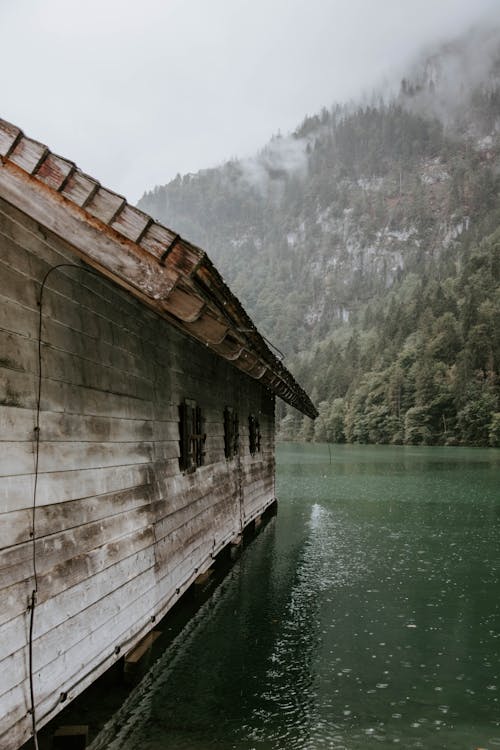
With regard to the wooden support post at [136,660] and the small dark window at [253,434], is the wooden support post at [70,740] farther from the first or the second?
the small dark window at [253,434]

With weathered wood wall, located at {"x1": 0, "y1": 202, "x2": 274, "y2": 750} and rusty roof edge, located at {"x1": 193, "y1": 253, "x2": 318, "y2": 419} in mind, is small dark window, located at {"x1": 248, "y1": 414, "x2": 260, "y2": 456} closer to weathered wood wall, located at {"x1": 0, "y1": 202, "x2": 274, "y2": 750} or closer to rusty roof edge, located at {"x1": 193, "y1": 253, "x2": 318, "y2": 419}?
rusty roof edge, located at {"x1": 193, "y1": 253, "x2": 318, "y2": 419}

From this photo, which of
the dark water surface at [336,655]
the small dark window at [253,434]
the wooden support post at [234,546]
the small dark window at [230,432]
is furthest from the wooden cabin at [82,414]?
the small dark window at [253,434]

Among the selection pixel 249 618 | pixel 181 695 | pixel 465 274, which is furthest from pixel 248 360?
pixel 465 274

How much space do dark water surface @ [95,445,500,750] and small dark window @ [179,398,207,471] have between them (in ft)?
7.16

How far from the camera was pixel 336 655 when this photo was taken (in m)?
7.22

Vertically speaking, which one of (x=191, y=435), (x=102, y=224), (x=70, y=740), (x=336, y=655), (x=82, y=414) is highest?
(x=102, y=224)

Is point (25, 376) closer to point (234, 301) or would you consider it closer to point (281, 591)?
point (234, 301)

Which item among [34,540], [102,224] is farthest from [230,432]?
[102,224]

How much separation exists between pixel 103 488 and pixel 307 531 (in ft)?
39.0

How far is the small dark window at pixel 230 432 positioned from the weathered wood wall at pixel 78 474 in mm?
3248

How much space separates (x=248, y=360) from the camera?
577 cm

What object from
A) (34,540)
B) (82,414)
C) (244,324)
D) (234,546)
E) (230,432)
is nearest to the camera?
(34,540)

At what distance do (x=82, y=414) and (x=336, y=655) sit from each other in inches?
177

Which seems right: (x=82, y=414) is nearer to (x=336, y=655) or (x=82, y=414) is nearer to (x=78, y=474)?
(x=78, y=474)
